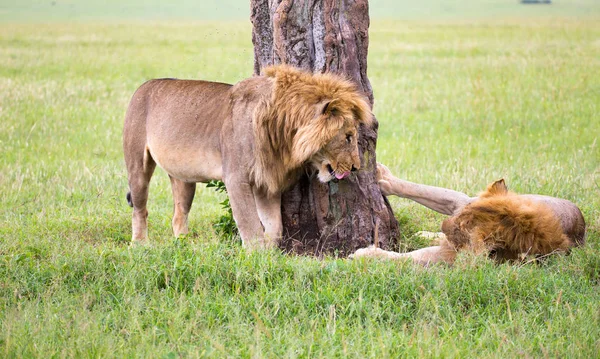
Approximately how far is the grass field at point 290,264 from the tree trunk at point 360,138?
45 cm

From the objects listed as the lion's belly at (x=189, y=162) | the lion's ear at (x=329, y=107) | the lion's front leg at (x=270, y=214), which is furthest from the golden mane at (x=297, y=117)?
the lion's belly at (x=189, y=162)

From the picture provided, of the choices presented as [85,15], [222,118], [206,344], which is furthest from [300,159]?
[85,15]

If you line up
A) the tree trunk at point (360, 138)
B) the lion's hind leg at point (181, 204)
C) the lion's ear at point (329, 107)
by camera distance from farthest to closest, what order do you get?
the lion's hind leg at point (181, 204), the tree trunk at point (360, 138), the lion's ear at point (329, 107)

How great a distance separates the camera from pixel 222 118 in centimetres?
605

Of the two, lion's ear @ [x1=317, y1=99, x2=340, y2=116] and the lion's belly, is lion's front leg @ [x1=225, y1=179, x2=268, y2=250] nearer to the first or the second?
the lion's belly

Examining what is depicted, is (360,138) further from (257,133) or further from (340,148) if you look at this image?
(257,133)

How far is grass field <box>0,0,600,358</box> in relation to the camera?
445 centimetres

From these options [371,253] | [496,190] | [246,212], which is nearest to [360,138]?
[371,253]

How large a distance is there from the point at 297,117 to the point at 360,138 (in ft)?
2.60

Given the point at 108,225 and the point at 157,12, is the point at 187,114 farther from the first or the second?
the point at 157,12

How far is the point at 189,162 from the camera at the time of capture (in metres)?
6.34

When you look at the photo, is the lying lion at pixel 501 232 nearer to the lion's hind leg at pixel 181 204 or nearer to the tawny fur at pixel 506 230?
the tawny fur at pixel 506 230

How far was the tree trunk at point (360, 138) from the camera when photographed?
6.14 metres

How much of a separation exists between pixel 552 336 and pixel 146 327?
230 centimetres
